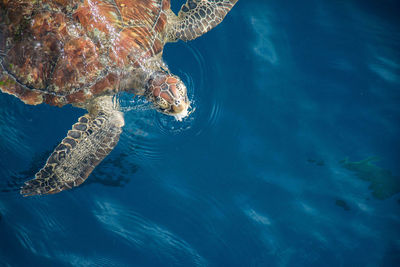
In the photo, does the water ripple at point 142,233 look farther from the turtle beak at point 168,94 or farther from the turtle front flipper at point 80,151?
the turtle beak at point 168,94

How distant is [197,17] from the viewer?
12.0 feet

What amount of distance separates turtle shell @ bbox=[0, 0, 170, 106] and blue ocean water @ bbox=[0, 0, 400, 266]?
57 cm

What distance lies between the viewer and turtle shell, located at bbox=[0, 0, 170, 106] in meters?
2.67

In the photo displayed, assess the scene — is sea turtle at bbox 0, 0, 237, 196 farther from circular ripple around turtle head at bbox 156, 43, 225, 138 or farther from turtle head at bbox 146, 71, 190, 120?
circular ripple around turtle head at bbox 156, 43, 225, 138

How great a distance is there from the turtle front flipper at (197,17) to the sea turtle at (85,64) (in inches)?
0.8

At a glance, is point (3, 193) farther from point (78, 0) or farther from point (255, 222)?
point (255, 222)

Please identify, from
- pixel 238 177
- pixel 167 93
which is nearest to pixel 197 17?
pixel 167 93

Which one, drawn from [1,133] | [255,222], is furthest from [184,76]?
[1,133]

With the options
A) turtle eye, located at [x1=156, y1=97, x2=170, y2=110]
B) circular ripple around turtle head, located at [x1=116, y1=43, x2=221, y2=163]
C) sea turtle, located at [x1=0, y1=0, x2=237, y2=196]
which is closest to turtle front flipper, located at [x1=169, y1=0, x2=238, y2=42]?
sea turtle, located at [x1=0, y1=0, x2=237, y2=196]

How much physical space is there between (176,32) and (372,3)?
9.36 ft

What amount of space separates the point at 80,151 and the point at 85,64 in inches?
41.3

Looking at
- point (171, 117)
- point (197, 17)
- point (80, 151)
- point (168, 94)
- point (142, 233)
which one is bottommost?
point (142, 233)

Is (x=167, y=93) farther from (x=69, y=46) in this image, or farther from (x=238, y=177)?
(x=238, y=177)

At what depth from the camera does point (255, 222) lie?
3619 millimetres
